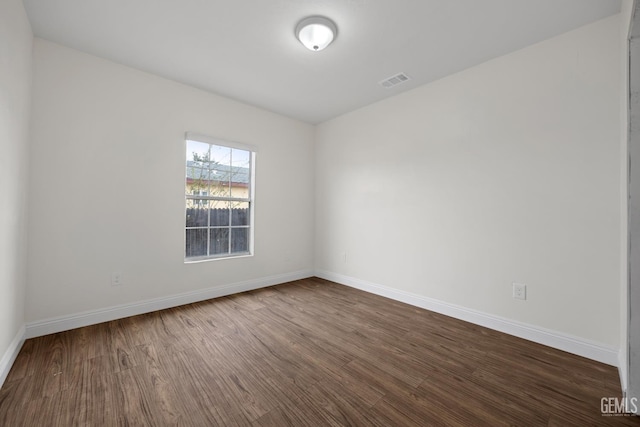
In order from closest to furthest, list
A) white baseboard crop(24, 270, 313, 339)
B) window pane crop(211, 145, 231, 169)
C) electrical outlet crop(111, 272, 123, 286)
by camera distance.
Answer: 1. white baseboard crop(24, 270, 313, 339)
2. electrical outlet crop(111, 272, 123, 286)
3. window pane crop(211, 145, 231, 169)

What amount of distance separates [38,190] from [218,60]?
201cm

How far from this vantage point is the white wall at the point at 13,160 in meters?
1.61

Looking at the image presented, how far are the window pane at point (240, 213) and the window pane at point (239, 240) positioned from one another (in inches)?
4.5

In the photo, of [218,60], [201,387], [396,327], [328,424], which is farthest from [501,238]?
[218,60]

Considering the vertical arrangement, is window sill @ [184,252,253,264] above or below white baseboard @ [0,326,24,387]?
above

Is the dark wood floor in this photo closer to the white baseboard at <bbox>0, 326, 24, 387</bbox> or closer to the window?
→ the white baseboard at <bbox>0, 326, 24, 387</bbox>

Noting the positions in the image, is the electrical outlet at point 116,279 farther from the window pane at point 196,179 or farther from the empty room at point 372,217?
the window pane at point 196,179

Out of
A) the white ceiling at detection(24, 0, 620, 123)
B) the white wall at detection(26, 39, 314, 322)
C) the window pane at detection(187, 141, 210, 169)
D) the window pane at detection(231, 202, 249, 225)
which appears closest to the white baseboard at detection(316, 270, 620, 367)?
the window pane at detection(231, 202, 249, 225)

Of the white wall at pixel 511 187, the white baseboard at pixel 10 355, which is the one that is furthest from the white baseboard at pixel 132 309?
the white wall at pixel 511 187

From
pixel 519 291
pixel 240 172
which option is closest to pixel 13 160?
pixel 240 172

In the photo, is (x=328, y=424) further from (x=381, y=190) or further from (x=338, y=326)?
(x=381, y=190)

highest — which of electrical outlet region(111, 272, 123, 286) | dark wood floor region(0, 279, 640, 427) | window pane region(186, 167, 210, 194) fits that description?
window pane region(186, 167, 210, 194)

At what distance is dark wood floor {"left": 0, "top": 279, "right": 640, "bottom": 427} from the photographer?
139 cm

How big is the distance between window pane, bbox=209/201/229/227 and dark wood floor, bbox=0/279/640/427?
1.28m
